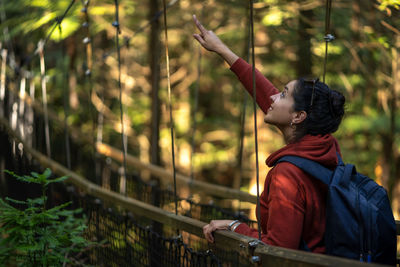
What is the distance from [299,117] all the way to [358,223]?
42 cm

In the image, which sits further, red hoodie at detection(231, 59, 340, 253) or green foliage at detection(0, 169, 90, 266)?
green foliage at detection(0, 169, 90, 266)

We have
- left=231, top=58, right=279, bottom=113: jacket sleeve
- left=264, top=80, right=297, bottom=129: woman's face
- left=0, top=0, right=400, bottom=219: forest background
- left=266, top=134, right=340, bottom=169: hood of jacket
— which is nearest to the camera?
left=266, top=134, right=340, bottom=169: hood of jacket

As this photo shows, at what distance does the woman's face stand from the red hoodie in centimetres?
9

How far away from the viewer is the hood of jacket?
172cm

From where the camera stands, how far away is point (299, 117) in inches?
71.5

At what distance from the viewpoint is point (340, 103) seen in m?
1.79

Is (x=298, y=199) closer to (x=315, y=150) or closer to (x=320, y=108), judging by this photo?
(x=315, y=150)

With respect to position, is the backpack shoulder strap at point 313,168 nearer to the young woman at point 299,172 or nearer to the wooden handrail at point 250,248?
the young woman at point 299,172

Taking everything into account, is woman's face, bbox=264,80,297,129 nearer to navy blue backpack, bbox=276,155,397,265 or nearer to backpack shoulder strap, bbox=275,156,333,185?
backpack shoulder strap, bbox=275,156,333,185

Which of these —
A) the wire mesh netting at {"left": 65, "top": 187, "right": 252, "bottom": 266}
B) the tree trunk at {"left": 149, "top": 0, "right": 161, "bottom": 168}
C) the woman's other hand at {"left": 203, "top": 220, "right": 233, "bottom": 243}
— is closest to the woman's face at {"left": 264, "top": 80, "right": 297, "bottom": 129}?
the woman's other hand at {"left": 203, "top": 220, "right": 233, "bottom": 243}

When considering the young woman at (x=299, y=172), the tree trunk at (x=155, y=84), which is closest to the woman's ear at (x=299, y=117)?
the young woman at (x=299, y=172)

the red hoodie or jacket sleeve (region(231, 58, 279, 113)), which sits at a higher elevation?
jacket sleeve (region(231, 58, 279, 113))

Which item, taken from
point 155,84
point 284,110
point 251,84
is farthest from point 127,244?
point 155,84

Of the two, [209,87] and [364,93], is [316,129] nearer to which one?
[364,93]
